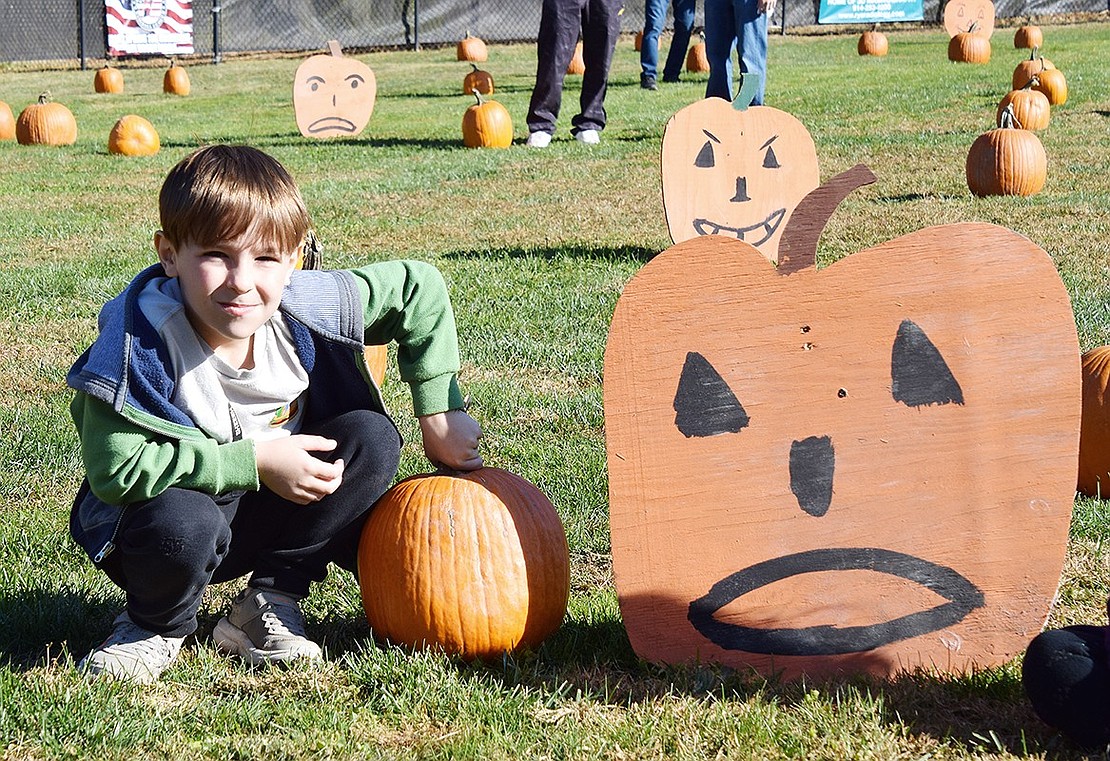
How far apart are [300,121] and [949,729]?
11.5m

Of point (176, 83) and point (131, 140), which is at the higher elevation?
point (176, 83)

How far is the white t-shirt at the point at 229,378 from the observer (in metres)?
2.62

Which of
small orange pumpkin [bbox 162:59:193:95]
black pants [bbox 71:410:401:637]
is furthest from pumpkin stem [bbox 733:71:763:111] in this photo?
small orange pumpkin [bbox 162:59:193:95]

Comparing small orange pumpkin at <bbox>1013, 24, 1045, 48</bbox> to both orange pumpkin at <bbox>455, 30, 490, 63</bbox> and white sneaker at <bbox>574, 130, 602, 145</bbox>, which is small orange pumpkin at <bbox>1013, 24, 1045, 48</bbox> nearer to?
orange pumpkin at <bbox>455, 30, 490, 63</bbox>

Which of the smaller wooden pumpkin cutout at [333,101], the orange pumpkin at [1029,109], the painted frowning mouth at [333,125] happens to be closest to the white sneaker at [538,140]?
the smaller wooden pumpkin cutout at [333,101]

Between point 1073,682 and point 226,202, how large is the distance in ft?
5.96

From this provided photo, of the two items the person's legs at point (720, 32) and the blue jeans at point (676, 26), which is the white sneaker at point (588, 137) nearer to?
the person's legs at point (720, 32)

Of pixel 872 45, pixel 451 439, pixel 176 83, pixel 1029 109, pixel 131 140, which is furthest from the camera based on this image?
pixel 872 45

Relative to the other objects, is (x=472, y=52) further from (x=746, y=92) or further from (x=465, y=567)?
(x=465, y=567)

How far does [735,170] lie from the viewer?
19.3 ft

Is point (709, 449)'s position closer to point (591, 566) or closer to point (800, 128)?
point (591, 566)

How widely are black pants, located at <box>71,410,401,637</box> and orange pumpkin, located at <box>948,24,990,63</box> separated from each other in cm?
1778

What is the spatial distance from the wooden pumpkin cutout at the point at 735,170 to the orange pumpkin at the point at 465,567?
3.29 metres

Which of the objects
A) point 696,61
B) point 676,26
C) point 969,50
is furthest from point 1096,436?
point 696,61
